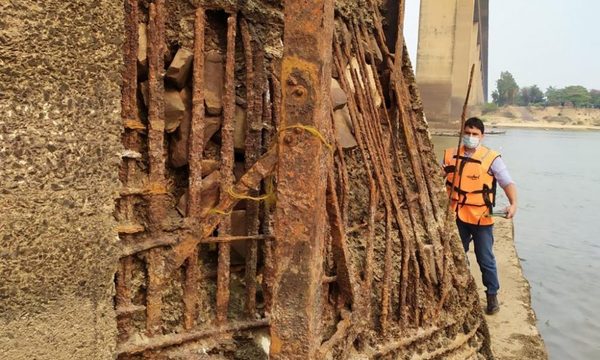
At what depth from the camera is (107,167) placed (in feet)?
7.06

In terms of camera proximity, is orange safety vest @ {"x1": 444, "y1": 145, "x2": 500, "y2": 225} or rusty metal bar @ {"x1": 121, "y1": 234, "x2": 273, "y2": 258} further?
orange safety vest @ {"x1": 444, "y1": 145, "x2": 500, "y2": 225}

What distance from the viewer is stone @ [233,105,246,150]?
277cm

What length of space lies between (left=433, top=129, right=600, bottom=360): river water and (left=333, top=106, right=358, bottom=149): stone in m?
3.95

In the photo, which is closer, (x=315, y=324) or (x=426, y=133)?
(x=315, y=324)

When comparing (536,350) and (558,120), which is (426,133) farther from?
A: (558,120)

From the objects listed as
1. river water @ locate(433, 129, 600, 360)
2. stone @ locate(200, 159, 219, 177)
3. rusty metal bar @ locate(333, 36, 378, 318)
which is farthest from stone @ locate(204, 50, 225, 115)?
river water @ locate(433, 129, 600, 360)

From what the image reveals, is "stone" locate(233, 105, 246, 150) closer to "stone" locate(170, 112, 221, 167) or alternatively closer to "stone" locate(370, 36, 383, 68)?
"stone" locate(170, 112, 221, 167)

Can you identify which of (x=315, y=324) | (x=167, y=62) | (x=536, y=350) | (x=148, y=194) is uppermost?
(x=167, y=62)

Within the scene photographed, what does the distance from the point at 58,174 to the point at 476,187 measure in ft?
12.4

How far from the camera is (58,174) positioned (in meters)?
2.01

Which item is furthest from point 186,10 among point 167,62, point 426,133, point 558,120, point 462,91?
point 558,120

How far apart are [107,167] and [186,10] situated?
893 mm

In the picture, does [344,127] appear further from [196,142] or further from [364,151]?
[196,142]

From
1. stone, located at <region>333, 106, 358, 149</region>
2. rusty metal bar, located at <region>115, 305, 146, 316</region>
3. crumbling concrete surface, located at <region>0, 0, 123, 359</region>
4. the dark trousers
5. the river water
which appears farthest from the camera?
the river water
